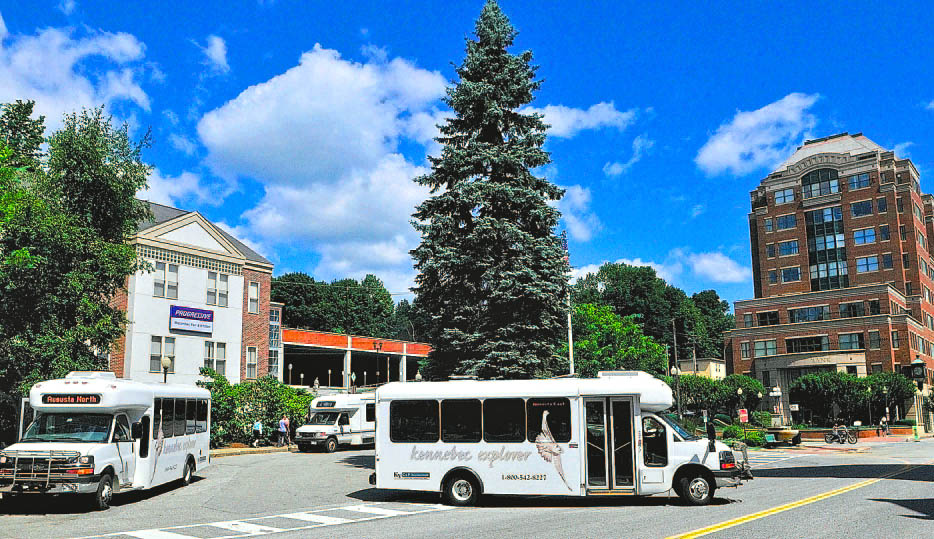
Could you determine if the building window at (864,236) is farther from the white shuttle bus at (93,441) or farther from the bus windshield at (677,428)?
the white shuttle bus at (93,441)

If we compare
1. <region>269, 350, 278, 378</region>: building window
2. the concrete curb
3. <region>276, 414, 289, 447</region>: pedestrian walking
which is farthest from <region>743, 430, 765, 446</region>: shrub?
<region>269, 350, 278, 378</region>: building window

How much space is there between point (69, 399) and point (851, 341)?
3026 inches

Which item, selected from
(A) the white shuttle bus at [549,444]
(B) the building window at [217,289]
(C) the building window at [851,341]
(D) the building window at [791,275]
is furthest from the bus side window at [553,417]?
(D) the building window at [791,275]

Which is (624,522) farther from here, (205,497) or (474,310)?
(474,310)

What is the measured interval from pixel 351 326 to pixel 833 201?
194 feet

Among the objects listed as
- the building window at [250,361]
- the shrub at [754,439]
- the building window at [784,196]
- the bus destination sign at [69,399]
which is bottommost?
the shrub at [754,439]

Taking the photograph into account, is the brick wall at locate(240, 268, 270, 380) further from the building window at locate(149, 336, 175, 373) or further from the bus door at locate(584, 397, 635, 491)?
the bus door at locate(584, 397, 635, 491)

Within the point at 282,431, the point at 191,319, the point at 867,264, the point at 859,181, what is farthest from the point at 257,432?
the point at 859,181

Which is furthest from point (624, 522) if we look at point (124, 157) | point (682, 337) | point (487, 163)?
point (682, 337)

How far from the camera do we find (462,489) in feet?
56.4

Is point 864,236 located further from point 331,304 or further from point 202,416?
point 202,416

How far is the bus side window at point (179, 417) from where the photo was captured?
2092 centimetres

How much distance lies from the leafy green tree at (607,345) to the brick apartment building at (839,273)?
2256cm

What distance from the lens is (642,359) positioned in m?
65.4
